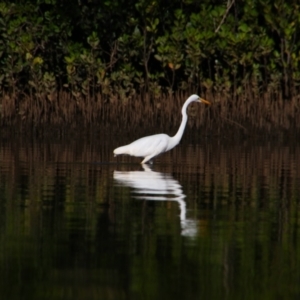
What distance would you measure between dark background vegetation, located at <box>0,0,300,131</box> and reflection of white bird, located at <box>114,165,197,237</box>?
6.30 metres

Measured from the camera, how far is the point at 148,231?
7715 millimetres

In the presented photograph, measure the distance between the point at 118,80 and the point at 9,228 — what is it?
12645 mm

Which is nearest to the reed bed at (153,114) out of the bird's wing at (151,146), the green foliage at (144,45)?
the green foliage at (144,45)

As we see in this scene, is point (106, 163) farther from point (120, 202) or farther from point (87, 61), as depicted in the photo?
point (87, 61)

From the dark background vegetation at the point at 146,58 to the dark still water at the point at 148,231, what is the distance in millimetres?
5863

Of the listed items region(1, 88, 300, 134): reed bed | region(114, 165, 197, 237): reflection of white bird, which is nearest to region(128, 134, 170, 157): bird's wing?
region(114, 165, 197, 237): reflection of white bird

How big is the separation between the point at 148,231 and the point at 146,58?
12783 millimetres

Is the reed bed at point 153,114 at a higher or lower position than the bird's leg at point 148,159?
higher

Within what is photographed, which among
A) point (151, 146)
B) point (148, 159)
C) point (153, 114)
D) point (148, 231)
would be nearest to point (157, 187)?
point (148, 231)

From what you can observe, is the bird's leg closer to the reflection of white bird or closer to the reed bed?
the reflection of white bird

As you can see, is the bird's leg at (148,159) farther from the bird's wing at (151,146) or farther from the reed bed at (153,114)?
the reed bed at (153,114)

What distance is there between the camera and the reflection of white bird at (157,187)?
8.18 meters

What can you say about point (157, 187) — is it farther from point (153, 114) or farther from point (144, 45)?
point (144, 45)

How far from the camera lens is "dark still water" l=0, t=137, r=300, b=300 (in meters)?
6.00
